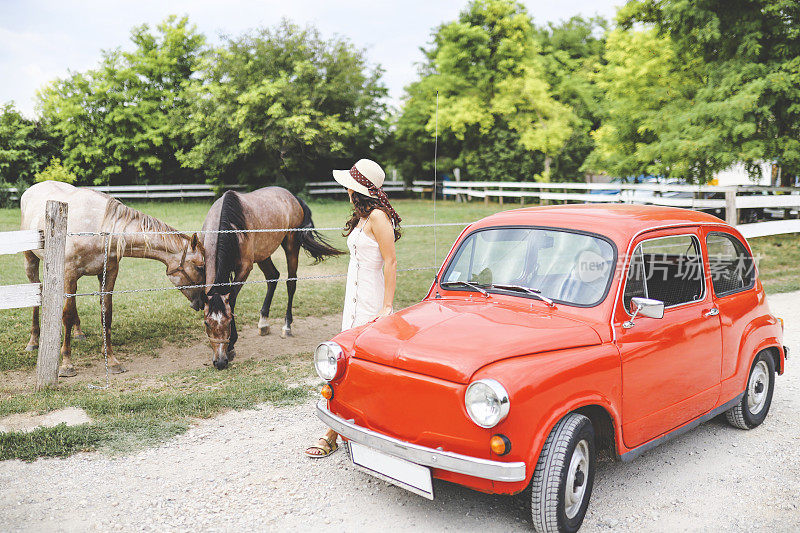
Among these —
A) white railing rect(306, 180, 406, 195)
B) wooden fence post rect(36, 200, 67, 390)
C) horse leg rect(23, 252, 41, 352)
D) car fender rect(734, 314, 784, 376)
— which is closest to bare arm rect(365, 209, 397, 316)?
car fender rect(734, 314, 784, 376)

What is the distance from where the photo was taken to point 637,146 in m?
18.4

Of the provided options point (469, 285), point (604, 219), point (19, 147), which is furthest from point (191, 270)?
point (19, 147)

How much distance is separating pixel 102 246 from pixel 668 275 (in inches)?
227

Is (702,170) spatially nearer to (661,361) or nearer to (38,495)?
(661,361)

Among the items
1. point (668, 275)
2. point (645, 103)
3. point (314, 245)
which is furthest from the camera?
point (645, 103)

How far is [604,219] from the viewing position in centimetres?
418

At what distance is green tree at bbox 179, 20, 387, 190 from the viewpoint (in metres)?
31.2

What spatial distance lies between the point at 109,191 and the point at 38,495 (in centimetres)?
2811

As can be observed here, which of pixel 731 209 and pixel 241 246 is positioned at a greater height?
pixel 731 209

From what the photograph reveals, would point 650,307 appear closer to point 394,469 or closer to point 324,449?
point 394,469

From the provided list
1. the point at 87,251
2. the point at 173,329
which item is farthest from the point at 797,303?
the point at 87,251

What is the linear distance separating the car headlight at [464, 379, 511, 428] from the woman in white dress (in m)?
1.47

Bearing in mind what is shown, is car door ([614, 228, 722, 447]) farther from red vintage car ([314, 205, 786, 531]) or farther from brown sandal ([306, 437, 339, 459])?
brown sandal ([306, 437, 339, 459])

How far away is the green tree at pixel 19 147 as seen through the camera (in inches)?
1095
